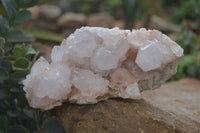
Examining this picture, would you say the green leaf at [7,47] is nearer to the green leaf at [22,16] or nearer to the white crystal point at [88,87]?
the green leaf at [22,16]

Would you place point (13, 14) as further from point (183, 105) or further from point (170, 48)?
point (183, 105)

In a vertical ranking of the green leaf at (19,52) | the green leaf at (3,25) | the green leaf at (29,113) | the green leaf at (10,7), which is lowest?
the green leaf at (29,113)

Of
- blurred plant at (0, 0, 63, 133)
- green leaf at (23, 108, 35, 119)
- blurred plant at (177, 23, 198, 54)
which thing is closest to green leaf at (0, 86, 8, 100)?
blurred plant at (0, 0, 63, 133)

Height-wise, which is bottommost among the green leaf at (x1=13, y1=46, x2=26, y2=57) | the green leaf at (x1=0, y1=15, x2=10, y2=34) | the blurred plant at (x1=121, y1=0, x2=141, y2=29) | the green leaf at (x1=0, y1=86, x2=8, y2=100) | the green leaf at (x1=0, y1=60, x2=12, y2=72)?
the blurred plant at (x1=121, y1=0, x2=141, y2=29)

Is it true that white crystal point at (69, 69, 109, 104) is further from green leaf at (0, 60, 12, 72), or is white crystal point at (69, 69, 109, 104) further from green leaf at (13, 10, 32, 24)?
green leaf at (13, 10, 32, 24)

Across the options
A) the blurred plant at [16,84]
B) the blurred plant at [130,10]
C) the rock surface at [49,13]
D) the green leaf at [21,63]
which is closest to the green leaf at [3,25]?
the blurred plant at [16,84]

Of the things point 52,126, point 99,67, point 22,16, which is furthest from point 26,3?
point 52,126
